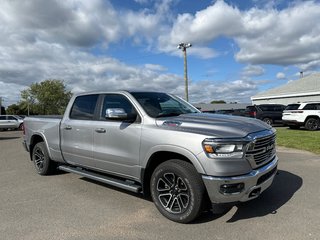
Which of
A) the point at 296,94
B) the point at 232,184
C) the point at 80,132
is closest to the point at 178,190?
the point at 232,184

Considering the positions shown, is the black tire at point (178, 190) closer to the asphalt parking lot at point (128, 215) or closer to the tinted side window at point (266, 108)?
the asphalt parking lot at point (128, 215)

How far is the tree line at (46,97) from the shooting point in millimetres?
72688

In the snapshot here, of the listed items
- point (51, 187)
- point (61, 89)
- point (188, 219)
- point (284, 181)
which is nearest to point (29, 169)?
point (51, 187)

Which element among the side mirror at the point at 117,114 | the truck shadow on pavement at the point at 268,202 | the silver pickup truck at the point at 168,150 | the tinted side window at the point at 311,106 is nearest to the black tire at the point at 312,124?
the tinted side window at the point at 311,106

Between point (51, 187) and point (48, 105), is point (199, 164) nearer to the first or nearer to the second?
point (51, 187)

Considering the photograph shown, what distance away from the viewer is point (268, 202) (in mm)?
5457

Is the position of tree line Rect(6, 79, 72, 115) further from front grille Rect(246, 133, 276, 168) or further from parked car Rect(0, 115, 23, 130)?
front grille Rect(246, 133, 276, 168)

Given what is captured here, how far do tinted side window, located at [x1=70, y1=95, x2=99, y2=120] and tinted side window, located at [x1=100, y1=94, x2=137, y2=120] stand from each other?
318 mm

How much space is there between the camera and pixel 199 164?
441cm

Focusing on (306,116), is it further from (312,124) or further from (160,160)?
(160,160)

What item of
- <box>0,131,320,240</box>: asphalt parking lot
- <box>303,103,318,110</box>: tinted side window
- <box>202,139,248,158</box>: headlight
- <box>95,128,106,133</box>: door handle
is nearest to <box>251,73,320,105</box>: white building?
<box>303,103,318,110</box>: tinted side window

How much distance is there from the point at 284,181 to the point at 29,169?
6220 mm

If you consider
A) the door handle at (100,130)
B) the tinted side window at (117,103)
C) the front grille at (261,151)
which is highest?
the tinted side window at (117,103)

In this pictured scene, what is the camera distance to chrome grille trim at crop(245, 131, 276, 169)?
448 centimetres
